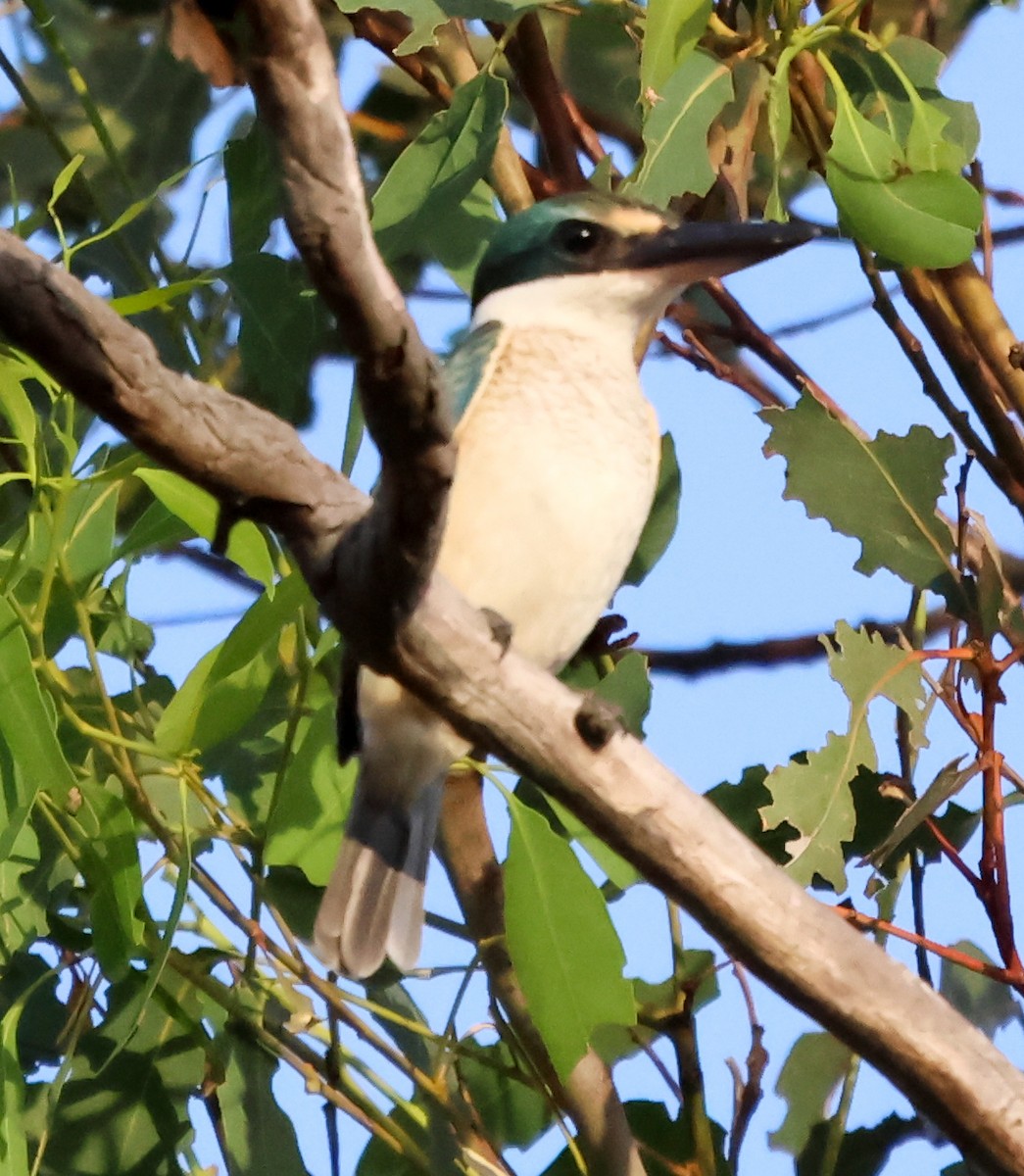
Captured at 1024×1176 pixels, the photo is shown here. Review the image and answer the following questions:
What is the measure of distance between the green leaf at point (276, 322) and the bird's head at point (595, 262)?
33 cm

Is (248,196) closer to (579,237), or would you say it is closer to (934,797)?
(579,237)

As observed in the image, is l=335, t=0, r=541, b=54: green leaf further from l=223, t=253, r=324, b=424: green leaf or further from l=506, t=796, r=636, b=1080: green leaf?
l=506, t=796, r=636, b=1080: green leaf

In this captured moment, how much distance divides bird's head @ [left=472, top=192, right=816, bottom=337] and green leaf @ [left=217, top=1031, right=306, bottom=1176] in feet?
2.99

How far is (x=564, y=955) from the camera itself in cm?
159

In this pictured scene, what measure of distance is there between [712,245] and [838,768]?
2.29 ft

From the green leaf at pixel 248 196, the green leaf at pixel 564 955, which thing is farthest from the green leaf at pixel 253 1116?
the green leaf at pixel 248 196

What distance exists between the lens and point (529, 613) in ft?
6.57

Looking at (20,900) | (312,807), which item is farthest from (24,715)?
(312,807)

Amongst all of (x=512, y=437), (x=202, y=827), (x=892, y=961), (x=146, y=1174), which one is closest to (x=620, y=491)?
(x=512, y=437)

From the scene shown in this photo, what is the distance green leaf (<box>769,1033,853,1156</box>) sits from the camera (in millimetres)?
2031

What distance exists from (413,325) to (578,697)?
0.48 m

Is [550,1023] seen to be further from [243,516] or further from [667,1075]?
[243,516]

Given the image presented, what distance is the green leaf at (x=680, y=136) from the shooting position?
175 cm

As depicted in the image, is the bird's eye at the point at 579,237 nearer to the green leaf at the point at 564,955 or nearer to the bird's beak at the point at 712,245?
the bird's beak at the point at 712,245
